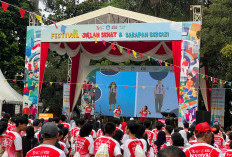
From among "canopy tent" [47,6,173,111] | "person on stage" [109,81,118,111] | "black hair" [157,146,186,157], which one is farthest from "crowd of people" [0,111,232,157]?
"person on stage" [109,81,118,111]

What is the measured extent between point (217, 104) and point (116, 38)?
613 cm

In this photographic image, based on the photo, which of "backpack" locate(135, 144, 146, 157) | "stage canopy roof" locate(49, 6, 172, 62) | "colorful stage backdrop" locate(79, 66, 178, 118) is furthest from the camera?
"colorful stage backdrop" locate(79, 66, 178, 118)

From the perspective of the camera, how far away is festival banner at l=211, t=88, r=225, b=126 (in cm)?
2014

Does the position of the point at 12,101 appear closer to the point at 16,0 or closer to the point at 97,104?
the point at 97,104

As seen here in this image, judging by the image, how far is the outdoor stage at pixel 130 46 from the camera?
17.2 m

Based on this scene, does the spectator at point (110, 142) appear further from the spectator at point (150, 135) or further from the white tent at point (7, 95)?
the white tent at point (7, 95)

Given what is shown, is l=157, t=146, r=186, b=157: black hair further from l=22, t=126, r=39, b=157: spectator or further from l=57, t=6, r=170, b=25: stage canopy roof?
l=57, t=6, r=170, b=25: stage canopy roof

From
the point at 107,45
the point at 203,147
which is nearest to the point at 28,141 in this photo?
the point at 203,147

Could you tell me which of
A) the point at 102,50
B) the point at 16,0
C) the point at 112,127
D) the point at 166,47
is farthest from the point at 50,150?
the point at 16,0

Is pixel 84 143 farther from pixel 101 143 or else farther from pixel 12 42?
pixel 12 42

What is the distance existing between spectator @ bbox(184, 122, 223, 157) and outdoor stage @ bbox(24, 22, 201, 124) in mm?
12352

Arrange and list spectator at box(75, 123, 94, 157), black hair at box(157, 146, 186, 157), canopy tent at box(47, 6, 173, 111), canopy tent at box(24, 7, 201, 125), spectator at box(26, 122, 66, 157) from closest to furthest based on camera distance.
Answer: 1. black hair at box(157, 146, 186, 157)
2. spectator at box(26, 122, 66, 157)
3. spectator at box(75, 123, 94, 157)
4. canopy tent at box(24, 7, 201, 125)
5. canopy tent at box(47, 6, 173, 111)

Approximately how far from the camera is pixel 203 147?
4707 millimetres

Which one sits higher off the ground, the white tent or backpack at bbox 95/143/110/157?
the white tent
